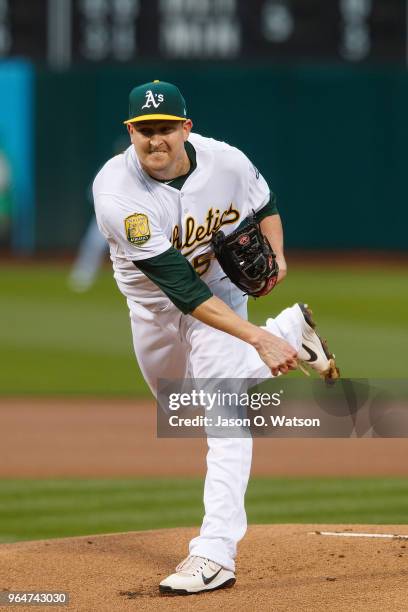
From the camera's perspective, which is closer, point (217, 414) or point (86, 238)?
point (217, 414)

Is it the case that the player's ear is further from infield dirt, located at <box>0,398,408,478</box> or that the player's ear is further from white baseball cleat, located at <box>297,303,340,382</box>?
infield dirt, located at <box>0,398,408,478</box>

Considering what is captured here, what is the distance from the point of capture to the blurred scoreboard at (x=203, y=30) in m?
20.1

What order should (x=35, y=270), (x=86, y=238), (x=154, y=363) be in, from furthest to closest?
(x=86, y=238)
(x=35, y=270)
(x=154, y=363)

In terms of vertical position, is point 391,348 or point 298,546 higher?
point 298,546

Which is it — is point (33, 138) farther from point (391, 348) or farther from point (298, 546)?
point (298, 546)

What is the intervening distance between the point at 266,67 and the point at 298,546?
56.9 feet

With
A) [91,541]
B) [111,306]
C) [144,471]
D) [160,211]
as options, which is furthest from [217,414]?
[111,306]

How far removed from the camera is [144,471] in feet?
24.7

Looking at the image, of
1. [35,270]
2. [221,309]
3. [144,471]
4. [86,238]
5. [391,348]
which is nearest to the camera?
[221,309]

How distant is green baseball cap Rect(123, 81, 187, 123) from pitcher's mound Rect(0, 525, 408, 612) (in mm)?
1581

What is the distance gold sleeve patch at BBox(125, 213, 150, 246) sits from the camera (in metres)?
4.36

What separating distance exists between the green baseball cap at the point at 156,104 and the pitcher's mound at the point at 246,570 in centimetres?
158

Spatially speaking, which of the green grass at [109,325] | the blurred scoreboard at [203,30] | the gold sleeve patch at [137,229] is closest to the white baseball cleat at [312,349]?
the gold sleeve patch at [137,229]

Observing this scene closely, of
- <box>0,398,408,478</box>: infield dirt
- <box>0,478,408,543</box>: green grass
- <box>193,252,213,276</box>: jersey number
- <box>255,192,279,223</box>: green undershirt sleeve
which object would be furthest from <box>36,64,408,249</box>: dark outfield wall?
<box>193,252,213,276</box>: jersey number
